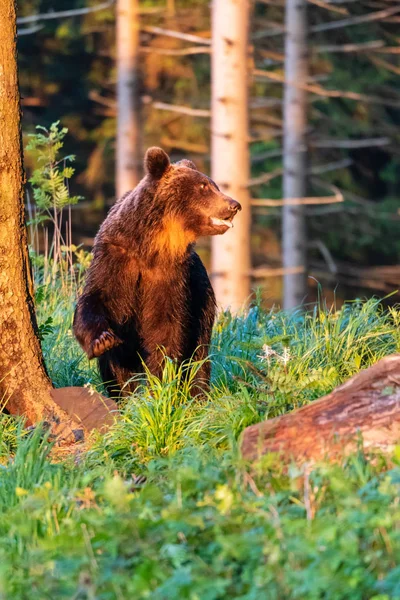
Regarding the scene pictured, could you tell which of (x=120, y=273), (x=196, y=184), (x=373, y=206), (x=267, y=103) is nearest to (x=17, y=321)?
(x=120, y=273)

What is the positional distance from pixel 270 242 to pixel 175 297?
57.7 feet

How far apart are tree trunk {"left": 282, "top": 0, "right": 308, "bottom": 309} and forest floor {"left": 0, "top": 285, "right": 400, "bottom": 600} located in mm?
11029

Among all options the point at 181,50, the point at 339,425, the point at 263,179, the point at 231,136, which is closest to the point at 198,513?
the point at 339,425

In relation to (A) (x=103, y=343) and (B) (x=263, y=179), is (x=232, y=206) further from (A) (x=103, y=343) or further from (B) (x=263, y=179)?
(B) (x=263, y=179)

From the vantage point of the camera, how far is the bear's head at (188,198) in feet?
20.4

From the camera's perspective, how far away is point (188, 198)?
6289 millimetres

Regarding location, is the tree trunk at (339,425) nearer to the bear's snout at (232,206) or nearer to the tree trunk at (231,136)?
the bear's snout at (232,206)

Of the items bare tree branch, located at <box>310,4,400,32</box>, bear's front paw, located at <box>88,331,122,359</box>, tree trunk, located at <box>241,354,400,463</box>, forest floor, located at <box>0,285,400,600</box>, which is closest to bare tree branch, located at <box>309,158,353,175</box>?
bare tree branch, located at <box>310,4,400,32</box>

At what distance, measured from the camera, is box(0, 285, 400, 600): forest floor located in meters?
3.11

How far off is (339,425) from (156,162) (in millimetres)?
2591

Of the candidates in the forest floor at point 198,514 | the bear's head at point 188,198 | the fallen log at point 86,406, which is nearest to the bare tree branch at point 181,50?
the bear's head at point 188,198

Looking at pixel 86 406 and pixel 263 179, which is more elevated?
pixel 263 179

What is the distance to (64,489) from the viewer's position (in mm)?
3996

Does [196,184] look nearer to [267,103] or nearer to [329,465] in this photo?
[329,465]
